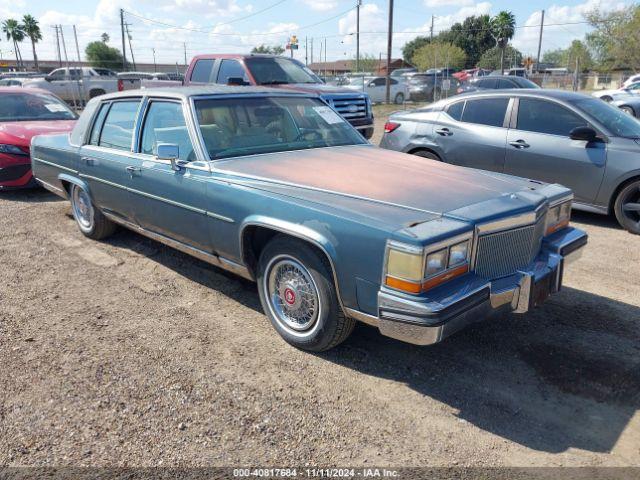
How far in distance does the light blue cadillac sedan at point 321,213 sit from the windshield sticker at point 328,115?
2cm

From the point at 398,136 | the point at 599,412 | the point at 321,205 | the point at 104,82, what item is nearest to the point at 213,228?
the point at 321,205

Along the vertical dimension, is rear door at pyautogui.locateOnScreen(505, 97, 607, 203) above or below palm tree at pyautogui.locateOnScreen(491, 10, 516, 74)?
below

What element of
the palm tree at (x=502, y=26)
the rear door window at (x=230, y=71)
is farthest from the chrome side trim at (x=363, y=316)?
the palm tree at (x=502, y=26)

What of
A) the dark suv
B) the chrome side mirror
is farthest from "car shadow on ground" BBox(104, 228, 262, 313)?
the dark suv

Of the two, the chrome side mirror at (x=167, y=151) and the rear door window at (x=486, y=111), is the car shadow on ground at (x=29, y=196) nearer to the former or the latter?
the chrome side mirror at (x=167, y=151)

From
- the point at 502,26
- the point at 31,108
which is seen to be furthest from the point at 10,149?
the point at 502,26

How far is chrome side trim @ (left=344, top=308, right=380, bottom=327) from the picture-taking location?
3.02 m

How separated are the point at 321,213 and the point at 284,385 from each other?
3.50 feet

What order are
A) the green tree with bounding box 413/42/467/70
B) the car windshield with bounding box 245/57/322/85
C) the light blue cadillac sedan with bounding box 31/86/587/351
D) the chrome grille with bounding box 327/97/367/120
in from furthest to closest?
the green tree with bounding box 413/42/467/70
the car windshield with bounding box 245/57/322/85
the chrome grille with bounding box 327/97/367/120
the light blue cadillac sedan with bounding box 31/86/587/351

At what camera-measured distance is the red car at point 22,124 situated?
7.77 meters

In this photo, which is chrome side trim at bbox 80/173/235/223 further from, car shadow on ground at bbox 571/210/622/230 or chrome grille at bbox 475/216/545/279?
car shadow on ground at bbox 571/210/622/230

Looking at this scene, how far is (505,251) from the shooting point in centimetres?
321

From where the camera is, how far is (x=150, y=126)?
185 inches

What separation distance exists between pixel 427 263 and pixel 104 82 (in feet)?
80.3
